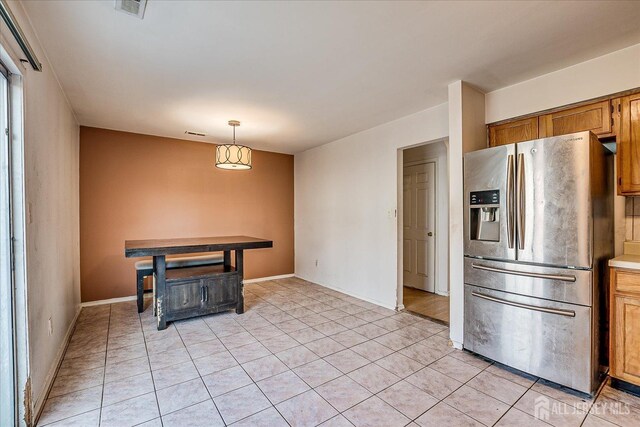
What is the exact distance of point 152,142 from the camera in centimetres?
456

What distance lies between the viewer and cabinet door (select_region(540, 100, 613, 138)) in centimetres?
231

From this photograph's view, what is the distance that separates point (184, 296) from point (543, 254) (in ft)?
11.2

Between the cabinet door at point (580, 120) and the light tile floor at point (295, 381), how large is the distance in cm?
192

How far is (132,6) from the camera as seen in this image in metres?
1.74

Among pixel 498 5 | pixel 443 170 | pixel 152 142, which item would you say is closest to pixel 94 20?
pixel 498 5

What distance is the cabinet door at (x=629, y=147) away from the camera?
217 centimetres

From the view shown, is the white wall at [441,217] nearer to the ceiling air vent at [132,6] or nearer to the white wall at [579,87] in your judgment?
the white wall at [579,87]

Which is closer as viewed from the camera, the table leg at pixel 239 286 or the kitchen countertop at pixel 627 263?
the kitchen countertop at pixel 627 263

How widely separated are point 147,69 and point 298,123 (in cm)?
187

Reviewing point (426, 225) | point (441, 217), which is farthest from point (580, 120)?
point (426, 225)

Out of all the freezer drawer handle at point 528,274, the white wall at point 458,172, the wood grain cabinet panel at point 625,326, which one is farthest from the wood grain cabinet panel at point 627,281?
the white wall at point 458,172

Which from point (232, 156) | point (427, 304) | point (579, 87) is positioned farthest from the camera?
point (427, 304)

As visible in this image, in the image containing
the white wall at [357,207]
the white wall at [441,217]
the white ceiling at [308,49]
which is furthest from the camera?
the white wall at [441,217]

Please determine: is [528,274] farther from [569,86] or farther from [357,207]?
[357,207]
